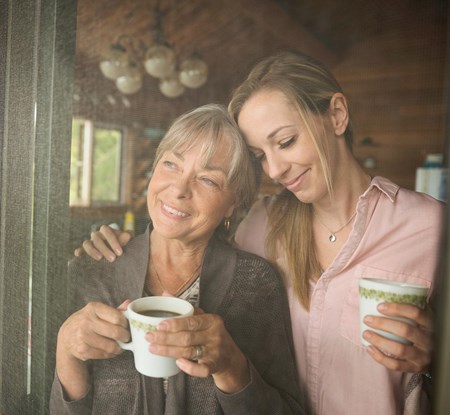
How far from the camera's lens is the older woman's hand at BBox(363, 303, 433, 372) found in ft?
1.38

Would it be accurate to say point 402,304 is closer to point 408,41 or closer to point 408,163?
point 408,163

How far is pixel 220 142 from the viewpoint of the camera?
50 centimetres

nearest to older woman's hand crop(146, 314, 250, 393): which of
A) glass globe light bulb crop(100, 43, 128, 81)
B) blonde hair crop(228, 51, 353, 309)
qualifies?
blonde hair crop(228, 51, 353, 309)

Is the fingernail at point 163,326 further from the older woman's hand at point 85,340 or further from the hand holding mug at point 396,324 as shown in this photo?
the hand holding mug at point 396,324

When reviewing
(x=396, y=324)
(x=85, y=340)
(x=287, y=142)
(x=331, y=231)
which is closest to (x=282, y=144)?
(x=287, y=142)

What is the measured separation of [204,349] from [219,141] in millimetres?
243

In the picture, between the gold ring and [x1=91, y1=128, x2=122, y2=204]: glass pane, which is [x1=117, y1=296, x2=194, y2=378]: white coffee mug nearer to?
the gold ring

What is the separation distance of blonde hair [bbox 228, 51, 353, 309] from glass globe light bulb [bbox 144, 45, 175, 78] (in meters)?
0.10

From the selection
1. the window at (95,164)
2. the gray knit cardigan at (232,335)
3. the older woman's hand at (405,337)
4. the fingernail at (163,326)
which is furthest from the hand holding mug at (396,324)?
the window at (95,164)

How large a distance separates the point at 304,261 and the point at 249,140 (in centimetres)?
16

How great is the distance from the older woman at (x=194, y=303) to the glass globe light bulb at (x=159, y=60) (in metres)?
0.07

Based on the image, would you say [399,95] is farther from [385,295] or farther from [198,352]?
[198,352]

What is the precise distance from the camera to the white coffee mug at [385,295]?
42 centimetres

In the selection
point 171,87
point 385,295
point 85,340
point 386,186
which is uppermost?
point 171,87
